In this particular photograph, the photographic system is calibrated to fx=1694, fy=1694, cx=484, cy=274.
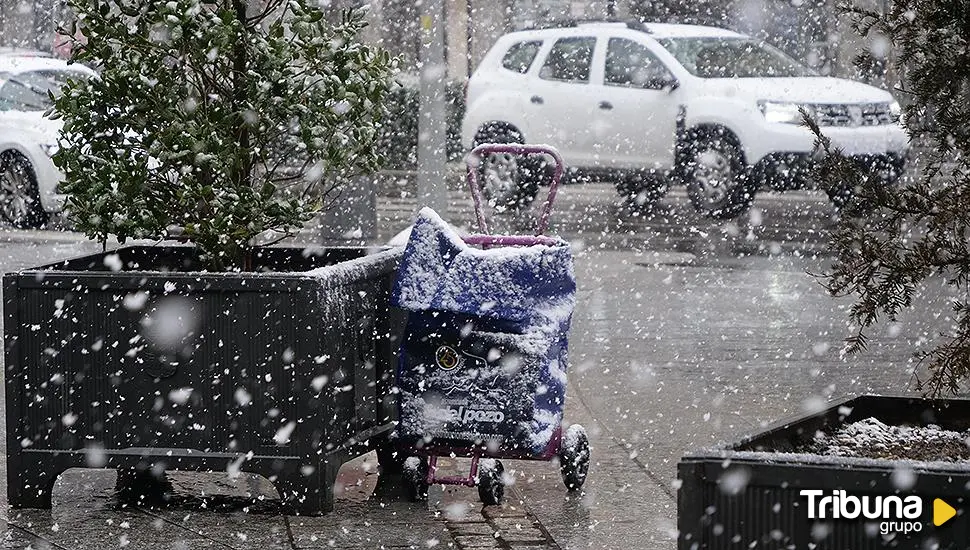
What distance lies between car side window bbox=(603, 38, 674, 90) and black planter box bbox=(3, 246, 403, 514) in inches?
468

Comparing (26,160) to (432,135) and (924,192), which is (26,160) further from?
(924,192)

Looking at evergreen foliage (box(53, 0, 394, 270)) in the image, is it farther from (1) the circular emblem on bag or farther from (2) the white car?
(2) the white car

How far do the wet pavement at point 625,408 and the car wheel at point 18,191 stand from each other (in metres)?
1.59

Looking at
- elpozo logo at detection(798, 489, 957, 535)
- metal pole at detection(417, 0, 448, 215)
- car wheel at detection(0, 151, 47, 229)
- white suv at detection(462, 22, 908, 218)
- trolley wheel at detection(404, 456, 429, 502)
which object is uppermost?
elpozo logo at detection(798, 489, 957, 535)

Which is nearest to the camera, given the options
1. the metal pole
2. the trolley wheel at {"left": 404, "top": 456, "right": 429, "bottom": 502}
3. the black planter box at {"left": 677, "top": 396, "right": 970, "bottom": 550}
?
the black planter box at {"left": 677, "top": 396, "right": 970, "bottom": 550}

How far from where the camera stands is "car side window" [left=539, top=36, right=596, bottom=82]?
18141 millimetres

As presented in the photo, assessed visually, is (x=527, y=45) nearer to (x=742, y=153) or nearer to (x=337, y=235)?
(x=742, y=153)

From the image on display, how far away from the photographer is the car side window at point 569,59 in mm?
18141

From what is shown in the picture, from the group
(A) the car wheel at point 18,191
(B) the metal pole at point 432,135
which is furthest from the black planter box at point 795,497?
(A) the car wheel at point 18,191

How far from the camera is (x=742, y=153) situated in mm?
16641

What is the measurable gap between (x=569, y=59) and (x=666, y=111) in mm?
1542

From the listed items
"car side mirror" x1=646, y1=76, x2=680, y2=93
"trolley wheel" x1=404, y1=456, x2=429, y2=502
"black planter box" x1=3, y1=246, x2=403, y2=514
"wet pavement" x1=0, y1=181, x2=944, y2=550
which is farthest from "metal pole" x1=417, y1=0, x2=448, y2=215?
"black planter box" x1=3, y1=246, x2=403, y2=514

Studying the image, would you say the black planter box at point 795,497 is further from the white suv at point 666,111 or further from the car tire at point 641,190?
the car tire at point 641,190

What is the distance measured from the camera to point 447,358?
5969 mm
